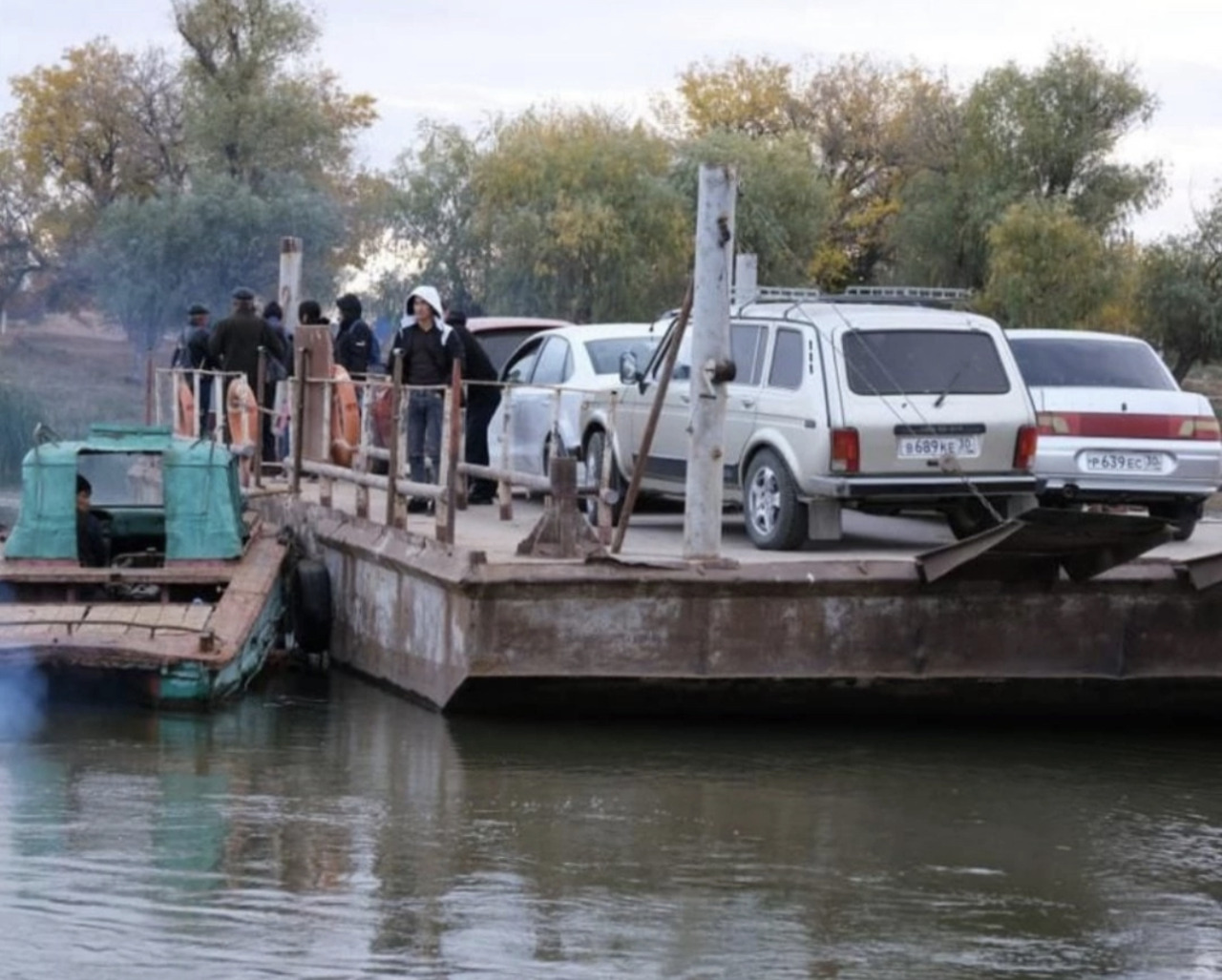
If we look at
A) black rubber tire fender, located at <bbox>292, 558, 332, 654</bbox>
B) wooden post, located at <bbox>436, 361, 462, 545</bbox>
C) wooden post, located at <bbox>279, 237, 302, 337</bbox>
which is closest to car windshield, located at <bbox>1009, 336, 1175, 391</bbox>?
wooden post, located at <bbox>436, 361, 462, 545</bbox>

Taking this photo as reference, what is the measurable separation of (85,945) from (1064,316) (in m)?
53.1

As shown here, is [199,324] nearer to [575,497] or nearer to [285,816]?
[575,497]

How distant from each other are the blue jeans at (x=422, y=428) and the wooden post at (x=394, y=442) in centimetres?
89

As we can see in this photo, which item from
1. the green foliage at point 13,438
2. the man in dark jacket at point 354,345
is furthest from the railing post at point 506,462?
the green foliage at point 13,438

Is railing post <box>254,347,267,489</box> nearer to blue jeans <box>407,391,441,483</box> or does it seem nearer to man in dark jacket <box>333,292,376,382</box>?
man in dark jacket <box>333,292,376,382</box>

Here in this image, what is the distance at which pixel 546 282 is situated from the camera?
2430 inches

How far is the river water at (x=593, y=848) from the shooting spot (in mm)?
9516

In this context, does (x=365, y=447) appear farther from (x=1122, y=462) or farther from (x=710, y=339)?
(x=1122, y=462)

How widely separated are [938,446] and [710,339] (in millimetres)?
1872

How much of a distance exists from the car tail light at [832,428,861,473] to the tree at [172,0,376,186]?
2080 inches

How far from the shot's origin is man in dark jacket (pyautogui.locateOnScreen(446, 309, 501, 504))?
18.2 meters

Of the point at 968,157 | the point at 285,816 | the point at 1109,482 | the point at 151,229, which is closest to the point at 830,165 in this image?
the point at 968,157

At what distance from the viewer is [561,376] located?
18891 mm

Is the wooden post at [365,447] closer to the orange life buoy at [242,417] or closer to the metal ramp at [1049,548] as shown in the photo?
the orange life buoy at [242,417]
